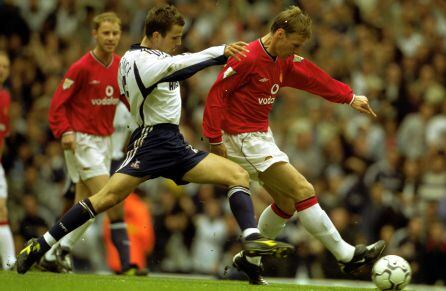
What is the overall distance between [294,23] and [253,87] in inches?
28.9

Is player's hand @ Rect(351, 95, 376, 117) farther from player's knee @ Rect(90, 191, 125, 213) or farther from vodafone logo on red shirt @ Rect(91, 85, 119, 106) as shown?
vodafone logo on red shirt @ Rect(91, 85, 119, 106)

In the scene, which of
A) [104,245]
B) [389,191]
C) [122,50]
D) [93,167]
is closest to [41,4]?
[122,50]

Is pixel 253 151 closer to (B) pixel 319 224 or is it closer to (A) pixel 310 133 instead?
(B) pixel 319 224

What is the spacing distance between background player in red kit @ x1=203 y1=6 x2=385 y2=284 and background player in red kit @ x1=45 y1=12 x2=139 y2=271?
6.49 feet

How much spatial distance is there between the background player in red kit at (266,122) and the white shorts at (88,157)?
1969mm

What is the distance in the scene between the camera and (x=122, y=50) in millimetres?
19188

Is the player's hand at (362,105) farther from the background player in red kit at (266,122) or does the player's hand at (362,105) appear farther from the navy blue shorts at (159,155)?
the navy blue shorts at (159,155)

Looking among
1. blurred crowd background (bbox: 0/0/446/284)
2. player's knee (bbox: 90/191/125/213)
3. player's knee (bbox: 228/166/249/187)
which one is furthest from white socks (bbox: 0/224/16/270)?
player's knee (bbox: 228/166/249/187)

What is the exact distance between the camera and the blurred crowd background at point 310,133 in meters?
16.0

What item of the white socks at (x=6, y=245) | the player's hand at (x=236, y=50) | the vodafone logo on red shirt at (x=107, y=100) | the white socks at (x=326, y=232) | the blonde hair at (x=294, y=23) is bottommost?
the white socks at (x=6, y=245)

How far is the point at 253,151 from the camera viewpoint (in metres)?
10.7

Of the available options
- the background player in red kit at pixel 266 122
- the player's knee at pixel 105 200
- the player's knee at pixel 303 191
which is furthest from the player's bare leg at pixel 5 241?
the player's knee at pixel 303 191

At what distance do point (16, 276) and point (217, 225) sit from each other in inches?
223

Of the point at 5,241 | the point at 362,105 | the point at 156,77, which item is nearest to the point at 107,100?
the point at 5,241
